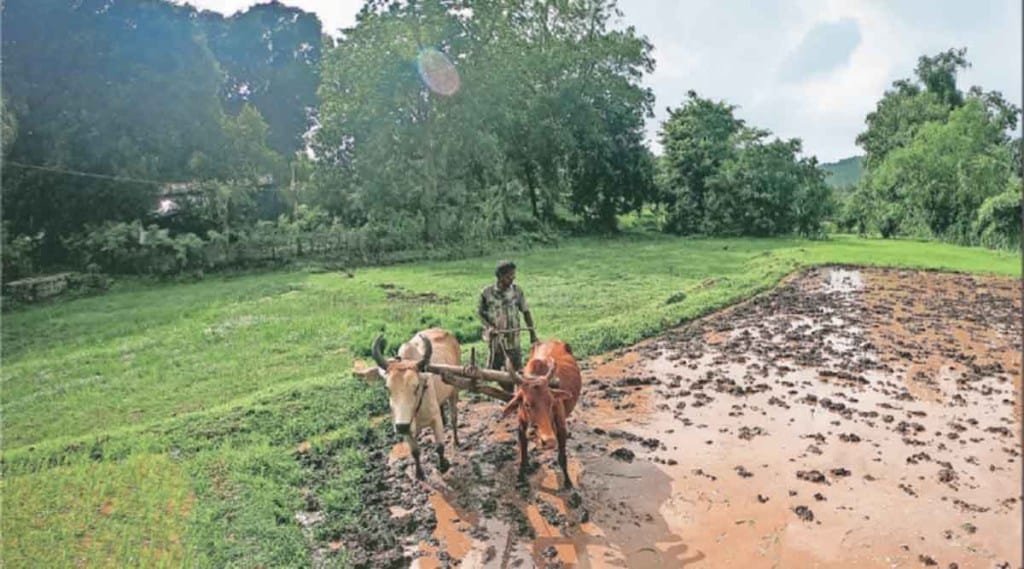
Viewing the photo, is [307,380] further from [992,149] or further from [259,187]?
[992,149]

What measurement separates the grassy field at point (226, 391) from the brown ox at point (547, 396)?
78.8 inches

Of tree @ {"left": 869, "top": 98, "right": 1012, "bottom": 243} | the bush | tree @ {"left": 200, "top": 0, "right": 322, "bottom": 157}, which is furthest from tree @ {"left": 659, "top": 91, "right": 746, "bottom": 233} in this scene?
the bush

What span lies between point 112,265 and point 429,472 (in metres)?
22.3

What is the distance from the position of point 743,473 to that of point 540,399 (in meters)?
2.71

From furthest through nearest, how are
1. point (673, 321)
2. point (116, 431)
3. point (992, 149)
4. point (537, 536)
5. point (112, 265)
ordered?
point (992, 149)
point (112, 265)
point (673, 321)
point (116, 431)
point (537, 536)

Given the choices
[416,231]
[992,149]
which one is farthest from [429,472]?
[992,149]

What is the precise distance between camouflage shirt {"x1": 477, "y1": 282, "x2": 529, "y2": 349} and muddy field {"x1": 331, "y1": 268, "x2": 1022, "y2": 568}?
150 cm

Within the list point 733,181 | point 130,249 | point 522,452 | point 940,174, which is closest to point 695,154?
point 733,181

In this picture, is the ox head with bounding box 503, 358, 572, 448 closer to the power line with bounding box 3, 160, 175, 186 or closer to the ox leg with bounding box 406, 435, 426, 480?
the ox leg with bounding box 406, 435, 426, 480

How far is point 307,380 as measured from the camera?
11.3 meters

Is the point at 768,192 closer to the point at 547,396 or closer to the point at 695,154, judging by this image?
the point at 695,154

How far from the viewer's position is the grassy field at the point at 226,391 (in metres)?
6.76

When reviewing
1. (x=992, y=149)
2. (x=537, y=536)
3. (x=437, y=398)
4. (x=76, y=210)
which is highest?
(x=992, y=149)

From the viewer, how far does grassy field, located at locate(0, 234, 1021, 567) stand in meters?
6.76
